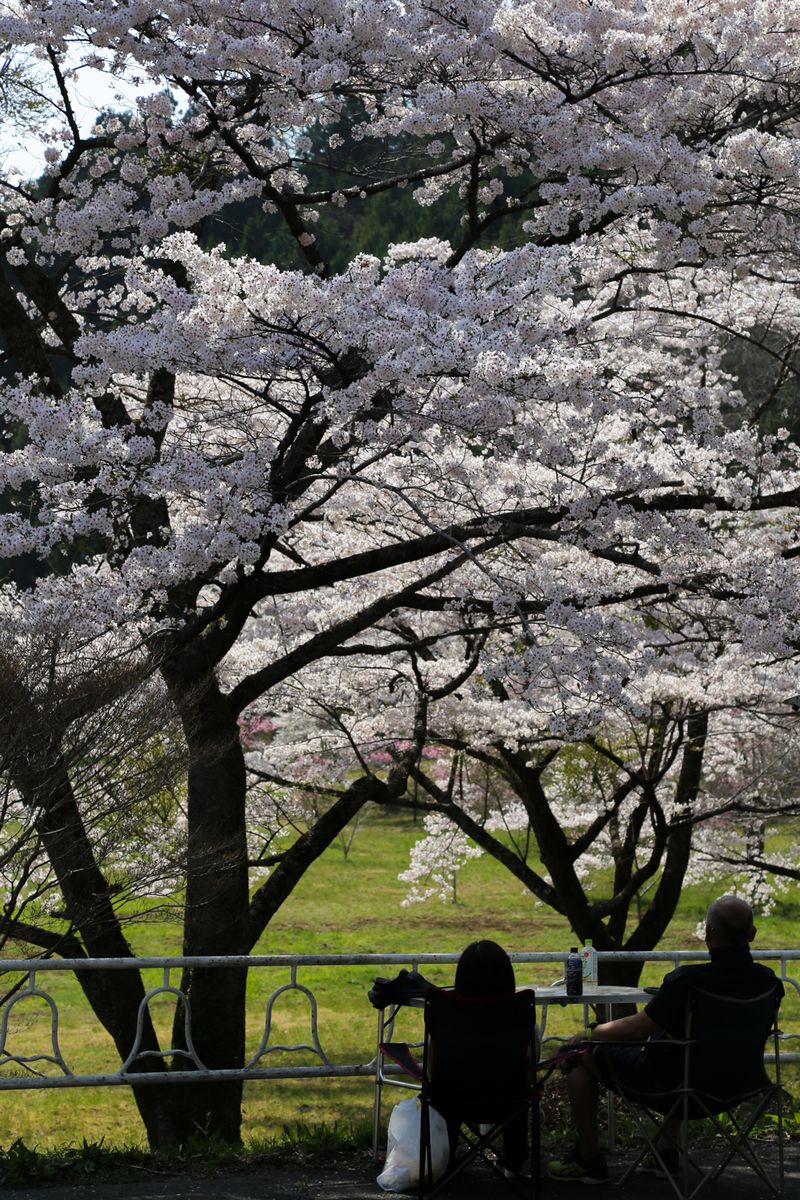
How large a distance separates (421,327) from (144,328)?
1.55 meters

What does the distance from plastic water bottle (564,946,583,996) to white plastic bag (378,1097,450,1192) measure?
74 cm

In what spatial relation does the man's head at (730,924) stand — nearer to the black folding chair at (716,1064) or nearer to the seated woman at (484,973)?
the black folding chair at (716,1064)

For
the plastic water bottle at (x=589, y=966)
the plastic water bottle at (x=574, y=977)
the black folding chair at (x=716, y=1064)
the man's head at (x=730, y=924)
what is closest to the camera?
the black folding chair at (x=716, y=1064)

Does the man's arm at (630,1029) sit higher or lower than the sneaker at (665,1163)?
higher

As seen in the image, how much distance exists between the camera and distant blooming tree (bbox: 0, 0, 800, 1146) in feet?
19.0

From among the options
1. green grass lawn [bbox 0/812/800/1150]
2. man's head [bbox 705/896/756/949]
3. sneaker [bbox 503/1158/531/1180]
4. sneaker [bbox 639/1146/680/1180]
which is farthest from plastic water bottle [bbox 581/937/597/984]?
green grass lawn [bbox 0/812/800/1150]

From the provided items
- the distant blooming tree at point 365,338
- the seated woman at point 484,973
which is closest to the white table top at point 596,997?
the seated woman at point 484,973

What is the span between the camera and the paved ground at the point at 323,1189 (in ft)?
14.2

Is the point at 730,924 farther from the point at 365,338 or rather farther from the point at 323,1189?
the point at 365,338

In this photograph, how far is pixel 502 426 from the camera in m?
6.16

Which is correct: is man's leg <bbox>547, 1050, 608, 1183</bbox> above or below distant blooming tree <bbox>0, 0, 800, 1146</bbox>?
below

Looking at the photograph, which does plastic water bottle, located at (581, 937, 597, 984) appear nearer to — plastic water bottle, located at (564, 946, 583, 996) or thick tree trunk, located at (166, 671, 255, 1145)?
plastic water bottle, located at (564, 946, 583, 996)

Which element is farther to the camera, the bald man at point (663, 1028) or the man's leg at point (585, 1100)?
the man's leg at point (585, 1100)

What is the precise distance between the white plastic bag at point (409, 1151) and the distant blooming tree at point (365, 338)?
6.03ft
